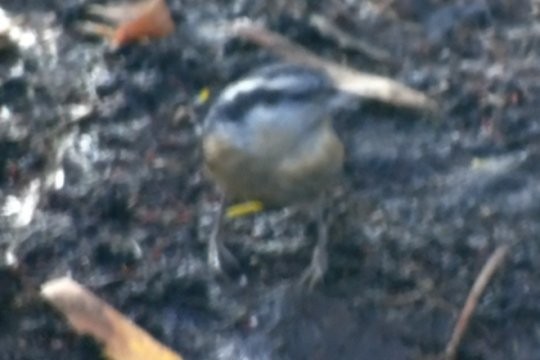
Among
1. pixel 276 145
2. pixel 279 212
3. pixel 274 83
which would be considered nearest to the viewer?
pixel 274 83

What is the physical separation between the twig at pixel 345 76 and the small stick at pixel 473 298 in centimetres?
81

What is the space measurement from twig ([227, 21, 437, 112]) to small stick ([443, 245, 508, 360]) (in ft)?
2.64

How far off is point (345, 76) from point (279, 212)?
0.69m

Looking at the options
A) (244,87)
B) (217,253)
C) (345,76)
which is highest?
(244,87)

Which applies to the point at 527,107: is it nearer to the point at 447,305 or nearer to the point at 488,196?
the point at 488,196

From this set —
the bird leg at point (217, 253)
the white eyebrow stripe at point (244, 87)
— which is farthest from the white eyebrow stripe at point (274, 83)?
the bird leg at point (217, 253)

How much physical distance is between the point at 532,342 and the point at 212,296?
1031 millimetres

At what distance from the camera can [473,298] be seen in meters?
3.95

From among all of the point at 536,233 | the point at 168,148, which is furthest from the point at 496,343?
the point at 168,148

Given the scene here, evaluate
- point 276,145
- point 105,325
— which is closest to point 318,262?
point 276,145

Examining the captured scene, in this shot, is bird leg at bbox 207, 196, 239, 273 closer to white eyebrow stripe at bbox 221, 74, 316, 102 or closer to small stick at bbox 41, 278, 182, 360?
small stick at bbox 41, 278, 182, 360

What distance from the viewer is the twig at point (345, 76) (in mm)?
4676

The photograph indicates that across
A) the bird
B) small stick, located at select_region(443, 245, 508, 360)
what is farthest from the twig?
small stick, located at select_region(443, 245, 508, 360)

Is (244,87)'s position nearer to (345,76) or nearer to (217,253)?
(217,253)
